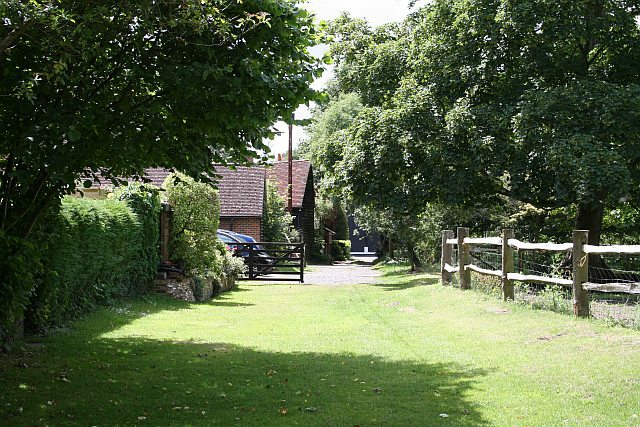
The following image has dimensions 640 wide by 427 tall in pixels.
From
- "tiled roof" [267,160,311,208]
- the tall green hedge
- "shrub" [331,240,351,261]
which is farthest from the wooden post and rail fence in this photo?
"shrub" [331,240,351,261]

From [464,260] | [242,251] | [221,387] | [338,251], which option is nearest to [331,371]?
[221,387]

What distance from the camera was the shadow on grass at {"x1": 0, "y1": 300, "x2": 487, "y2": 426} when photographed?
708 cm

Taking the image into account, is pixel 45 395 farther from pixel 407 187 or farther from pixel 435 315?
pixel 407 187

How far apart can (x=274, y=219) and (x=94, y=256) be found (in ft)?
86.1

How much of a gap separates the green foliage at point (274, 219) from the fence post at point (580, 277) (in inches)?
1086

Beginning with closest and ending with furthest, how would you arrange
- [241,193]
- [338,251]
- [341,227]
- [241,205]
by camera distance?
[241,205] < [241,193] < [338,251] < [341,227]

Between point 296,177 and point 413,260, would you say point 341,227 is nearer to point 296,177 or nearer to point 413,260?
point 296,177

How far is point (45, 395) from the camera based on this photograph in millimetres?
7820

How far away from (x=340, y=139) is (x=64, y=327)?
54.6 feet

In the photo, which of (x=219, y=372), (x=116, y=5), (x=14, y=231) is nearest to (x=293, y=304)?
(x=219, y=372)

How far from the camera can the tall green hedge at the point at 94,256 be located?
11.2m

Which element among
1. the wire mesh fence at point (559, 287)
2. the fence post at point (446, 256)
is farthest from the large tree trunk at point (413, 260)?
the fence post at point (446, 256)

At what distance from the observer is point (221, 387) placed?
8492 mm

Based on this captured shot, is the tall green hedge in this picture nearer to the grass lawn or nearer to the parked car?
the grass lawn
